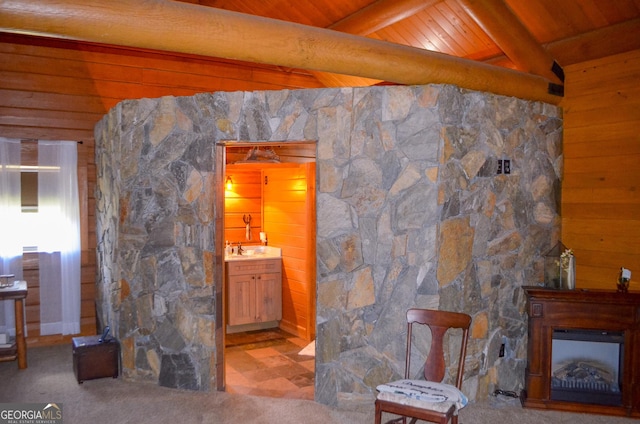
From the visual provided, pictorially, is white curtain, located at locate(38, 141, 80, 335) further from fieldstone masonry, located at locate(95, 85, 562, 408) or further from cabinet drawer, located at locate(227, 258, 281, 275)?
cabinet drawer, located at locate(227, 258, 281, 275)

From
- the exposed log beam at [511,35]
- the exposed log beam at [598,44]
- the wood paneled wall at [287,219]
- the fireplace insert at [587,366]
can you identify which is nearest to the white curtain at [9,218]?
the wood paneled wall at [287,219]

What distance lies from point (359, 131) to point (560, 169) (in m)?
1.85

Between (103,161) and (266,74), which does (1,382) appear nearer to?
(103,161)

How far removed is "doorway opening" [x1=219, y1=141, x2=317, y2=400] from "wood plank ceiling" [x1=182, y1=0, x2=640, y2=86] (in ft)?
4.30

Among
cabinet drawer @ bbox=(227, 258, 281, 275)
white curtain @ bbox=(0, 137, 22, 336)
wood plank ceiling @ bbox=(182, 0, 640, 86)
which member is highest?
wood plank ceiling @ bbox=(182, 0, 640, 86)

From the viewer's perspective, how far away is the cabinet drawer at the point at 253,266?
570cm

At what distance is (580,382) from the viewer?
3.72 metres

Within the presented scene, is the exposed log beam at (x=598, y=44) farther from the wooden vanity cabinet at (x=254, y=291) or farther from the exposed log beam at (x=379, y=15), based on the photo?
the wooden vanity cabinet at (x=254, y=291)

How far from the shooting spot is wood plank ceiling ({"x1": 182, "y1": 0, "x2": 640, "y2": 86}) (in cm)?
375

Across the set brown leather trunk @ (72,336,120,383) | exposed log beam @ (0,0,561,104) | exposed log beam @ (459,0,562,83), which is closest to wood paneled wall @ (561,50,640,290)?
exposed log beam @ (459,0,562,83)

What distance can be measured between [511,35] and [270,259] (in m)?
3.45

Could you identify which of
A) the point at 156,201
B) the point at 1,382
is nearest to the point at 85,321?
the point at 1,382

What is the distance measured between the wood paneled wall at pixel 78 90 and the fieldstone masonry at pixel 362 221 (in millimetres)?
1143

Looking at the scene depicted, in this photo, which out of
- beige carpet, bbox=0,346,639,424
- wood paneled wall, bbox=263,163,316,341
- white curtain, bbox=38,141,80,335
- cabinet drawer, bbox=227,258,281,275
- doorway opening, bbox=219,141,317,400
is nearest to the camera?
beige carpet, bbox=0,346,639,424
